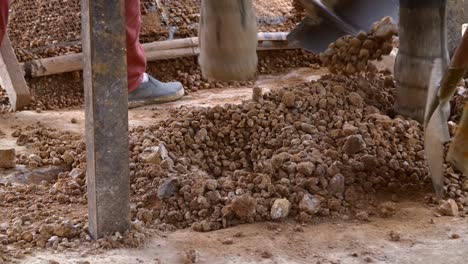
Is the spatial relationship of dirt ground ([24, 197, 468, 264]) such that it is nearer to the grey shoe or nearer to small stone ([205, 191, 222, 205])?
small stone ([205, 191, 222, 205])

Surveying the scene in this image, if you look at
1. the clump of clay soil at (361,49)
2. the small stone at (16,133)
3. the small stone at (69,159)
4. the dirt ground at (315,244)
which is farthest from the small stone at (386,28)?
the small stone at (16,133)

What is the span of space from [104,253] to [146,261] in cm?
11

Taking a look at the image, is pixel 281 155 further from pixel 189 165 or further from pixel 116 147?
pixel 116 147

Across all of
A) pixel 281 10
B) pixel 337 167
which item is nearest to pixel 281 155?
pixel 337 167

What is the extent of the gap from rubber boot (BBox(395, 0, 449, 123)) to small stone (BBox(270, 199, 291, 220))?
727 millimetres

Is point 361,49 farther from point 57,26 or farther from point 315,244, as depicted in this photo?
point 57,26

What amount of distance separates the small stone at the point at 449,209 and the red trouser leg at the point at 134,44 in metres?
1.70

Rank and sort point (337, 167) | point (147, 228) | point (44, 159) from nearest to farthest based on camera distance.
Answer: point (147, 228) < point (337, 167) < point (44, 159)

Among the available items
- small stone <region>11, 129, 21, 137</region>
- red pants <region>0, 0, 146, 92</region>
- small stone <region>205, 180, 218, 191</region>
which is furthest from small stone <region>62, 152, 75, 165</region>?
red pants <region>0, 0, 146, 92</region>

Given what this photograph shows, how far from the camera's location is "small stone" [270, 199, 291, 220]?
206 cm

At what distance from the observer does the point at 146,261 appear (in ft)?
5.98

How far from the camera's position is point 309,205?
6.89 feet

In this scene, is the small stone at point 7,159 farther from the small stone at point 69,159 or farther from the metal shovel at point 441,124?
the metal shovel at point 441,124

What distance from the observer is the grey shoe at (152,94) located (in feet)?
12.2
